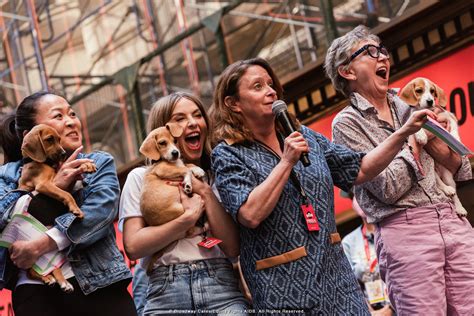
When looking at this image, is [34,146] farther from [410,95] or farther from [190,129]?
[410,95]

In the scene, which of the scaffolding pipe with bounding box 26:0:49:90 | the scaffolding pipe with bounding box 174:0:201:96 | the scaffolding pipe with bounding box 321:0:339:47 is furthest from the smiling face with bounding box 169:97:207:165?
the scaffolding pipe with bounding box 26:0:49:90

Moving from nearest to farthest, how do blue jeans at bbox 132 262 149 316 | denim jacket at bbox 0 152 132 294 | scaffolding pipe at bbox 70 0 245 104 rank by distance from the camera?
denim jacket at bbox 0 152 132 294
blue jeans at bbox 132 262 149 316
scaffolding pipe at bbox 70 0 245 104

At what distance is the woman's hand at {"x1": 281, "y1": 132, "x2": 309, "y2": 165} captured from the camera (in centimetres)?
332

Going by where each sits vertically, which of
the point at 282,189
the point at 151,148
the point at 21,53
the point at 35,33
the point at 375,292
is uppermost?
the point at 35,33

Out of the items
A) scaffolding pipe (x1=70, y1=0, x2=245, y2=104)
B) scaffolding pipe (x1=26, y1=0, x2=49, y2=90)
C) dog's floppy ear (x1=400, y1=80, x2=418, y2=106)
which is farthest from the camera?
scaffolding pipe (x1=26, y1=0, x2=49, y2=90)

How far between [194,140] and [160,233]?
51cm

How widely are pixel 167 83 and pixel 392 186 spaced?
5664 mm

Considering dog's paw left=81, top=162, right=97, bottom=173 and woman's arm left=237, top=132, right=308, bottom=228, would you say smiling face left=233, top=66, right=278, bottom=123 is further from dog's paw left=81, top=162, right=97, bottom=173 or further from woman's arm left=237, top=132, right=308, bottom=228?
dog's paw left=81, top=162, right=97, bottom=173

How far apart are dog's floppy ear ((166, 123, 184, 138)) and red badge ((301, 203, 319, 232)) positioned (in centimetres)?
65

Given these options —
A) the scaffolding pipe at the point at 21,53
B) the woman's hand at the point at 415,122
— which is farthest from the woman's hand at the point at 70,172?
the scaffolding pipe at the point at 21,53

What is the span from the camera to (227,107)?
12.3ft

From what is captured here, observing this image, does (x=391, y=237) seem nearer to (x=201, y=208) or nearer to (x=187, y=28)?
(x=201, y=208)

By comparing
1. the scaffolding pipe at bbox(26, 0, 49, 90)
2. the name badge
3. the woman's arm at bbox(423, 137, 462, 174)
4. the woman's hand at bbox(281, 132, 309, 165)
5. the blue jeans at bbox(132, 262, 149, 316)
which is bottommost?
the name badge

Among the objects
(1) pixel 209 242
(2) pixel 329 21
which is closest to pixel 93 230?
(1) pixel 209 242
